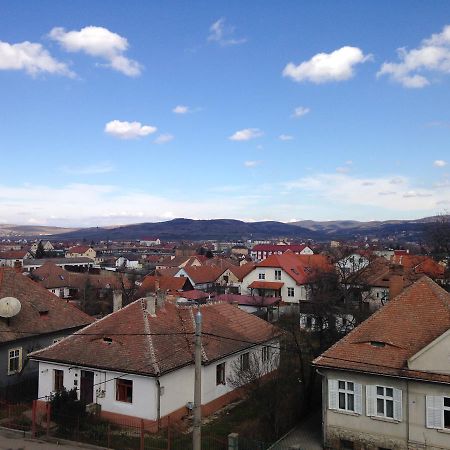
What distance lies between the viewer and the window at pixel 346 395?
18109mm

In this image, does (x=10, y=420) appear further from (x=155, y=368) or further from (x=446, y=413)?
(x=446, y=413)

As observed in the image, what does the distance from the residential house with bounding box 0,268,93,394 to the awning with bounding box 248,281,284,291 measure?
3245cm

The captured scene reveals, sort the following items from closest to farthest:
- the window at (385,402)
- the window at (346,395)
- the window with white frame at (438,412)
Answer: the window with white frame at (438,412) < the window at (385,402) < the window at (346,395)

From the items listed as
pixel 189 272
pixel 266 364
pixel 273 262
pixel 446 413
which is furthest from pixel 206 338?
pixel 189 272

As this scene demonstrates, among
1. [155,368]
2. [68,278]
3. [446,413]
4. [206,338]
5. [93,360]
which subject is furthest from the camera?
[68,278]

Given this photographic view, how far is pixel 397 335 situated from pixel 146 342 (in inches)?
419

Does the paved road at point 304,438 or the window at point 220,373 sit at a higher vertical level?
the window at point 220,373

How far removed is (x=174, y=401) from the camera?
854 inches

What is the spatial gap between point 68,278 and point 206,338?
191ft

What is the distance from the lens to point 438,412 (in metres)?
16.6

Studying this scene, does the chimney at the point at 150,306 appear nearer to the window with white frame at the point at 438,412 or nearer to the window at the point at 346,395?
the window at the point at 346,395

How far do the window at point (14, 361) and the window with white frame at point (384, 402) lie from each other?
18136 mm

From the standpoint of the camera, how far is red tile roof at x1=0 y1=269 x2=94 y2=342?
27188mm

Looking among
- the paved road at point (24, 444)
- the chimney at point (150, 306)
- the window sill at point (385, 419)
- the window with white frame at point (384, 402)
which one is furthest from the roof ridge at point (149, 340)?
the window sill at point (385, 419)
